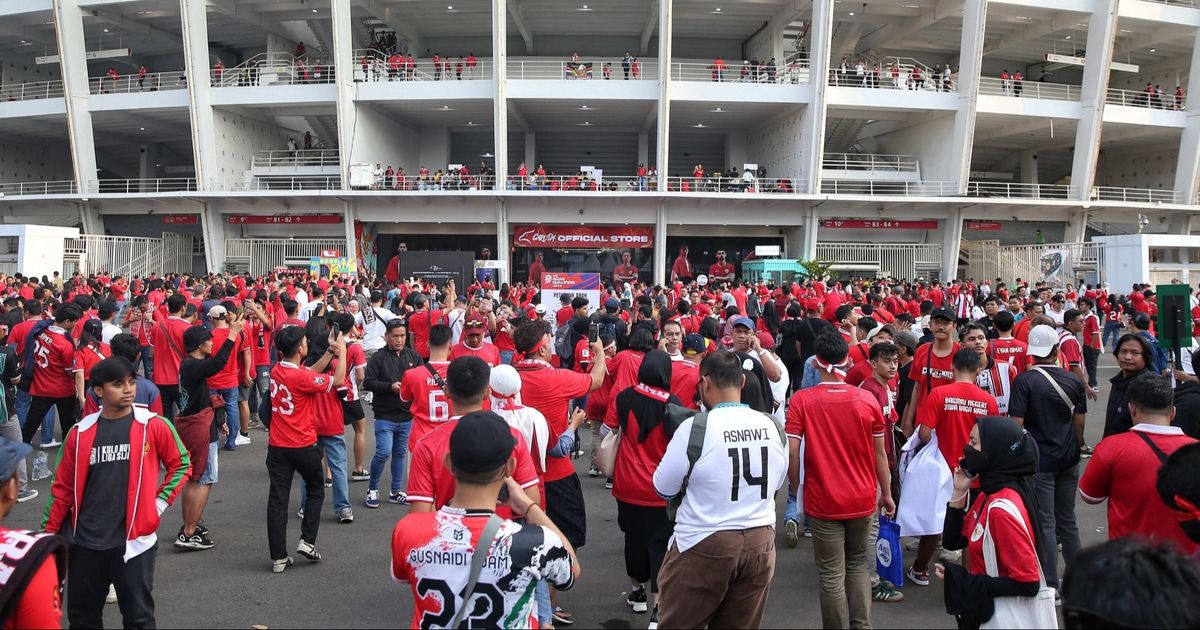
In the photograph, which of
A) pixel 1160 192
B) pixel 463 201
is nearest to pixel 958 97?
pixel 1160 192

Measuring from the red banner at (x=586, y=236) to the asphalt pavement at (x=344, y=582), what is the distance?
72.3 ft

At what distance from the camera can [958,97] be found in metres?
26.8

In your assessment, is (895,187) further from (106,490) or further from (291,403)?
(106,490)

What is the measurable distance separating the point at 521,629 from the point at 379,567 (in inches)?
140

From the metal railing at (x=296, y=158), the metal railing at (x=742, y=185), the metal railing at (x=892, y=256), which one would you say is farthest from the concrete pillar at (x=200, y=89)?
the metal railing at (x=892, y=256)

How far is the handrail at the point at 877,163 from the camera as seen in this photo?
96.7ft

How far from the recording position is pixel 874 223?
95.1ft

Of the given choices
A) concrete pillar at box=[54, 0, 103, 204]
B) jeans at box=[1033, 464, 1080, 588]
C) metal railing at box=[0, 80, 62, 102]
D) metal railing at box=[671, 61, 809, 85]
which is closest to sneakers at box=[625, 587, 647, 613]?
jeans at box=[1033, 464, 1080, 588]

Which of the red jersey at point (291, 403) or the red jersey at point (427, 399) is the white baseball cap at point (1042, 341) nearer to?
the red jersey at point (427, 399)

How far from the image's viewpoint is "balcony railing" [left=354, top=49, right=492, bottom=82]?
1078 inches

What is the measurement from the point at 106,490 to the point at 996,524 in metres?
4.07

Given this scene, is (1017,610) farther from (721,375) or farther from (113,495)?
(113,495)

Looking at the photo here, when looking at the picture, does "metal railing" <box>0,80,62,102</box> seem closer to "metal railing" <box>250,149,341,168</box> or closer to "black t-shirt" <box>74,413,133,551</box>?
"metal railing" <box>250,149,341,168</box>

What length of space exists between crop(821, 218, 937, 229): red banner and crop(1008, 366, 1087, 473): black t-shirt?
25.1 metres
